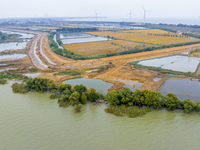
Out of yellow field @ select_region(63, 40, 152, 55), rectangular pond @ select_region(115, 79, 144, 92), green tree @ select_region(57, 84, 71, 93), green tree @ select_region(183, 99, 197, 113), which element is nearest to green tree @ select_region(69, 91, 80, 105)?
green tree @ select_region(57, 84, 71, 93)

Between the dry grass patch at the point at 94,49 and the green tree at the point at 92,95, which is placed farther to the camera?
the dry grass patch at the point at 94,49

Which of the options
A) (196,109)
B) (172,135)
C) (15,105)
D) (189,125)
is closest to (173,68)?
(196,109)

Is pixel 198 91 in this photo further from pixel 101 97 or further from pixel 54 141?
pixel 54 141

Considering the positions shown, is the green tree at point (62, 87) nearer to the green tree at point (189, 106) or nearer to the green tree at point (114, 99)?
the green tree at point (114, 99)

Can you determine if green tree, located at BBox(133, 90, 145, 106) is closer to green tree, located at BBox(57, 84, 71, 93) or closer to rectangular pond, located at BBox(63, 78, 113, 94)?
rectangular pond, located at BBox(63, 78, 113, 94)

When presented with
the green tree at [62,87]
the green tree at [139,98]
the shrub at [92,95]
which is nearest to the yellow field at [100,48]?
the green tree at [62,87]

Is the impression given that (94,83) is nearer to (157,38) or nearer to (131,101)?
(131,101)
